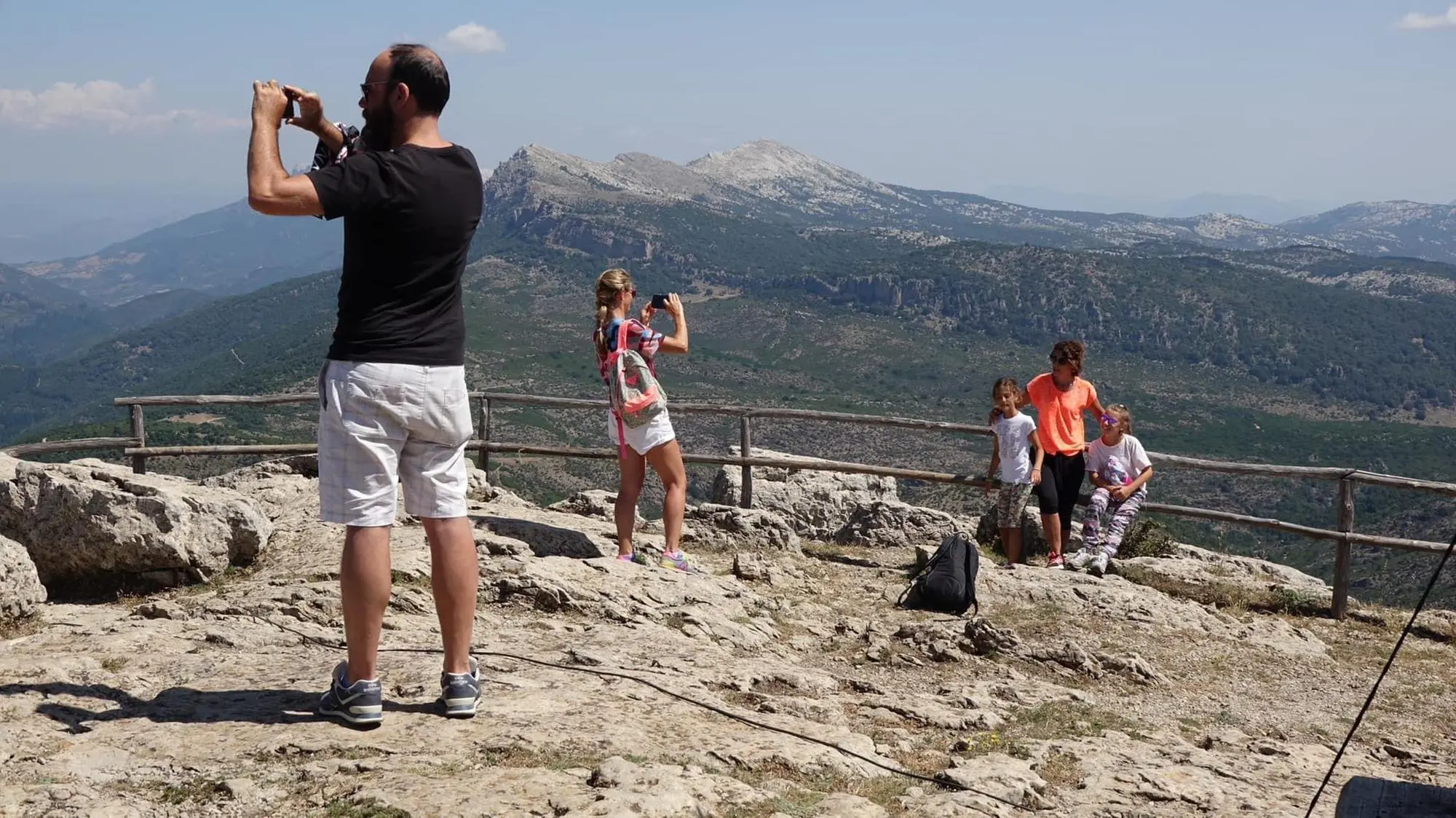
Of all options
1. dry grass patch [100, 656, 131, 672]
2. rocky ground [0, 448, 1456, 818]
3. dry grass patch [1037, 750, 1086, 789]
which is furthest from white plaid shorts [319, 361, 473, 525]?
dry grass patch [1037, 750, 1086, 789]

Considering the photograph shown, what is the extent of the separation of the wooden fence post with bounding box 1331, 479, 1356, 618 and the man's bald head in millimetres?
6791

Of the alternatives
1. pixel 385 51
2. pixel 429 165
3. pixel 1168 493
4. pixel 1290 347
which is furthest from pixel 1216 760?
pixel 1290 347

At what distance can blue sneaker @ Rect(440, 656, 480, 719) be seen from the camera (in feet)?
13.2

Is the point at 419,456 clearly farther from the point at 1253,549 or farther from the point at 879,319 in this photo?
the point at 879,319

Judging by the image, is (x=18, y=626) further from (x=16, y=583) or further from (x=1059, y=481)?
(x=1059, y=481)

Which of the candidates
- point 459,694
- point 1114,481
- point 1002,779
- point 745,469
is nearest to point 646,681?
point 459,694

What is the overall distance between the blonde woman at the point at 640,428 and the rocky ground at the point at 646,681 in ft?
1.21

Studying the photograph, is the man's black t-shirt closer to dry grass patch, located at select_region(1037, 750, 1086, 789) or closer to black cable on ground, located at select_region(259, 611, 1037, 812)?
black cable on ground, located at select_region(259, 611, 1037, 812)

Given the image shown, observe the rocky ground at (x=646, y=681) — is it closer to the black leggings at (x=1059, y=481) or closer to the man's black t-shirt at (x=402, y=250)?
the black leggings at (x=1059, y=481)

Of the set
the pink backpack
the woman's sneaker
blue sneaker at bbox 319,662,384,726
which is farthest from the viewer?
the woman's sneaker

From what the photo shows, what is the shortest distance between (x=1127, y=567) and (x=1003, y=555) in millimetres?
916

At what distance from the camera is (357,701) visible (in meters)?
3.92

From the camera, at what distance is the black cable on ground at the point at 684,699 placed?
4176 millimetres

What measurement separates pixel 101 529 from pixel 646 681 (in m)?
3.16
